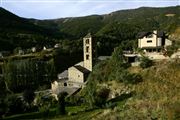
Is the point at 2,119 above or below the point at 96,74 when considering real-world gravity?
below

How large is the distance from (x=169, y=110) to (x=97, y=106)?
15561mm

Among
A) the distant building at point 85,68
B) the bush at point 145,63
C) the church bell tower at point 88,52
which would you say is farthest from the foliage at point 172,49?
the church bell tower at point 88,52

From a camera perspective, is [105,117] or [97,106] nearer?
[105,117]

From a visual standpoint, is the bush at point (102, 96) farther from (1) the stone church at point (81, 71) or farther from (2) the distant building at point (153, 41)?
(1) the stone church at point (81, 71)

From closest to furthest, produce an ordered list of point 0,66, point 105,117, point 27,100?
point 105,117, point 27,100, point 0,66

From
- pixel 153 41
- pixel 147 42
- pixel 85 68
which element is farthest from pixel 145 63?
pixel 85 68

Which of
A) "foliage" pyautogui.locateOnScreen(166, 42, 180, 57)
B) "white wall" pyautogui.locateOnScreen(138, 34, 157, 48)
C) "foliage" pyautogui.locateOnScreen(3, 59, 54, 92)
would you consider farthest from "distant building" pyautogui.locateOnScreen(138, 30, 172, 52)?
"foliage" pyautogui.locateOnScreen(3, 59, 54, 92)

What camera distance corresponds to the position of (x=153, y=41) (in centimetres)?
7594

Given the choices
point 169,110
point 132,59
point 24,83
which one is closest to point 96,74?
point 132,59

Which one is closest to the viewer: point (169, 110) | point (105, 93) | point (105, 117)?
A: point (169, 110)

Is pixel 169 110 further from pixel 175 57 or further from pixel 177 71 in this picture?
pixel 175 57

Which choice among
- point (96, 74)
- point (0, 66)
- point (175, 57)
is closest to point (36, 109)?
point (96, 74)

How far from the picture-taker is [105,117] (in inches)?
1900

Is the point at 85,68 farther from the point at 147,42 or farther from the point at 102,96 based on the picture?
the point at 102,96
